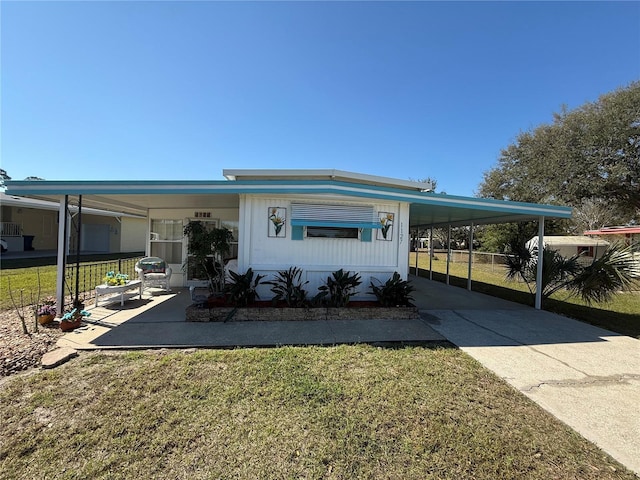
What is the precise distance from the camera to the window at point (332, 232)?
649 centimetres

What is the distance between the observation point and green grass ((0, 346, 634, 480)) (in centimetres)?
210

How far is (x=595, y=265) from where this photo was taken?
671 centimetres

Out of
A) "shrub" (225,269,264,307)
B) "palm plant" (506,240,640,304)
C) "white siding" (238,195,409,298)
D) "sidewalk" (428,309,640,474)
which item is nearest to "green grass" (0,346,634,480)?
"sidewalk" (428,309,640,474)

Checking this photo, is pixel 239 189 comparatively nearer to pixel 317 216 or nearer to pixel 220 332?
pixel 317 216

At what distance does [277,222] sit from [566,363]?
561 cm

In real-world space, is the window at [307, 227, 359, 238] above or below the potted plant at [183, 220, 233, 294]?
above

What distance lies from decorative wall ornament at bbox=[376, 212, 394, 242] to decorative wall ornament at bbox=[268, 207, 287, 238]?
2.30 m

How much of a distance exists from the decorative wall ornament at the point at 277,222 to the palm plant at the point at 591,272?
708 cm

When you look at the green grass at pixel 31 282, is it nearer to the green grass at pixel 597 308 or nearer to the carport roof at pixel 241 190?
the carport roof at pixel 241 190

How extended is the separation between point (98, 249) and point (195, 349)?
73.3ft

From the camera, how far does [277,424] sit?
2.54m

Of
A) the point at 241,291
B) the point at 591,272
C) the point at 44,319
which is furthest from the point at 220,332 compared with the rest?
the point at 591,272

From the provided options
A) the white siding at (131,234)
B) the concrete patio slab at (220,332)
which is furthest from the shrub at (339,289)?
the white siding at (131,234)

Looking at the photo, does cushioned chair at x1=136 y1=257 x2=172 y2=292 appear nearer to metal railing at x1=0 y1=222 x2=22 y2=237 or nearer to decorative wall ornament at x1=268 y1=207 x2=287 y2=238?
decorative wall ornament at x1=268 y1=207 x2=287 y2=238
